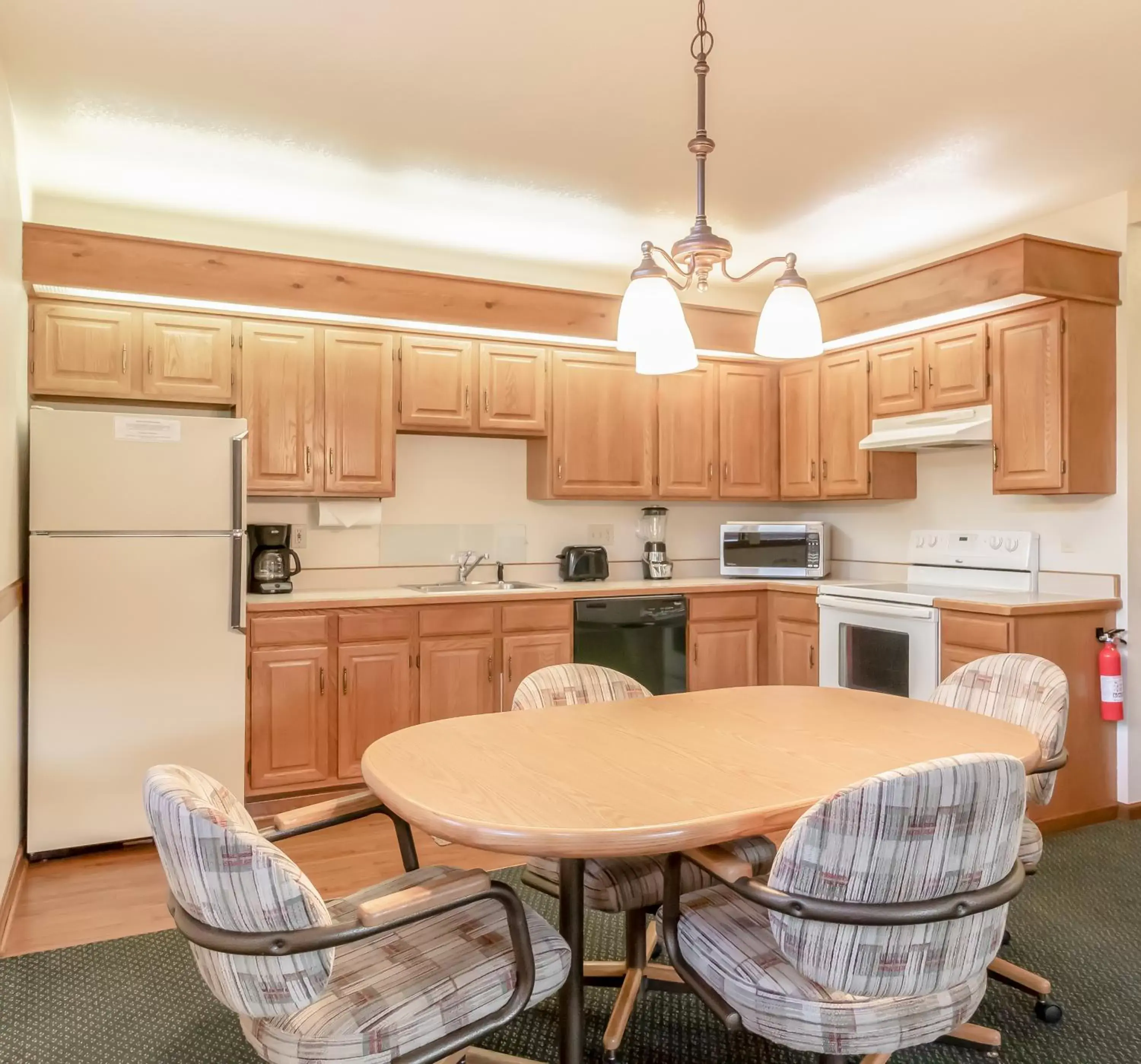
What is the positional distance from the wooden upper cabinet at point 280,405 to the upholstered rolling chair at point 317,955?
242cm

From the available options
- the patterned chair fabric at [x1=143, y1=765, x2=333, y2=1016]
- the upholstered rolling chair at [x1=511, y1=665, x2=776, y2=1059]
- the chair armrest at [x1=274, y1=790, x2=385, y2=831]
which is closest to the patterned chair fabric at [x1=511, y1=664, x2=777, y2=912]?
the upholstered rolling chair at [x1=511, y1=665, x2=776, y2=1059]

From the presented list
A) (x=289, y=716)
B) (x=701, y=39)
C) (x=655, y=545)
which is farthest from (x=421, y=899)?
(x=655, y=545)

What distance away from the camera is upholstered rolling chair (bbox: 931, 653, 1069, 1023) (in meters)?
2.11

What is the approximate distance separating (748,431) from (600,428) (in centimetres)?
94

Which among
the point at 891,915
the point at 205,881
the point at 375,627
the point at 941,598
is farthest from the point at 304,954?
the point at 941,598

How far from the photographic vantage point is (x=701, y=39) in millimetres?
2209

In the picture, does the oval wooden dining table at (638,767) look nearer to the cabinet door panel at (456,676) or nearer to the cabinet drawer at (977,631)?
the cabinet drawer at (977,631)

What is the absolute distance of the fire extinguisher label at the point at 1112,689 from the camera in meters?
3.40

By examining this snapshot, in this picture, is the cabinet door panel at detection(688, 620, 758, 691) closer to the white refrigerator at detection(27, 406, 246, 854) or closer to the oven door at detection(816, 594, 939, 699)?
the oven door at detection(816, 594, 939, 699)

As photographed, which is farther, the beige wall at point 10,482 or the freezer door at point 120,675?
the freezer door at point 120,675

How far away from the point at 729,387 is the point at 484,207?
1.78 metres

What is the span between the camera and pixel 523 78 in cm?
267

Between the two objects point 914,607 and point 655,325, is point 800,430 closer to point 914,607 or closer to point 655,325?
point 914,607

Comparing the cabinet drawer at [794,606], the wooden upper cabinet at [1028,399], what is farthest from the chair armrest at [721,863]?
the cabinet drawer at [794,606]
